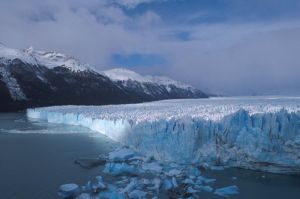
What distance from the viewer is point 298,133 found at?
34.8ft

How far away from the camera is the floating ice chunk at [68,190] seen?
27.9 feet

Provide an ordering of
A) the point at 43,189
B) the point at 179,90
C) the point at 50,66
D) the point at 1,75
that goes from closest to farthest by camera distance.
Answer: the point at 43,189
the point at 1,75
the point at 50,66
the point at 179,90

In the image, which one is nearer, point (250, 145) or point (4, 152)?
point (250, 145)

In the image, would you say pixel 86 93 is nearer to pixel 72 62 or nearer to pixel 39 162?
pixel 72 62

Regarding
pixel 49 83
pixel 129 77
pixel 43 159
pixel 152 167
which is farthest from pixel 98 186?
pixel 129 77

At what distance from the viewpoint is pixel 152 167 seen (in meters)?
10.8

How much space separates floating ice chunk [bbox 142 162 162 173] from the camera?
10.6m

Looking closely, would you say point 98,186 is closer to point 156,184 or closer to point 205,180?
point 156,184

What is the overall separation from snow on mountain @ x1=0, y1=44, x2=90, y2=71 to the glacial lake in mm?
44528

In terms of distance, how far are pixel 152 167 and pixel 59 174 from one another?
297 centimetres

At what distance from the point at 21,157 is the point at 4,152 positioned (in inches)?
51.9

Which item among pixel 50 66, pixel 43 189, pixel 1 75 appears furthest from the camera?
pixel 50 66

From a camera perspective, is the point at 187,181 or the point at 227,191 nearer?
the point at 227,191

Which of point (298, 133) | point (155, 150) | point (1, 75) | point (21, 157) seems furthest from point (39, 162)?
point (1, 75)
